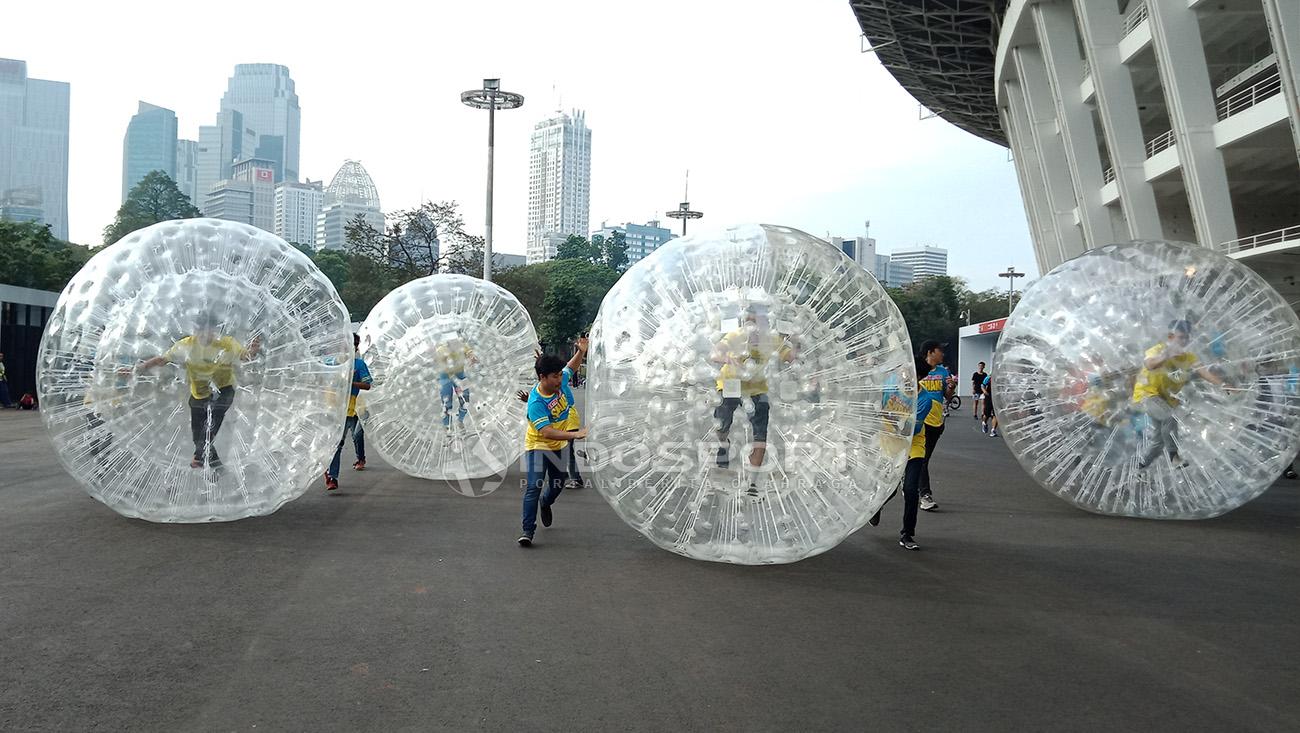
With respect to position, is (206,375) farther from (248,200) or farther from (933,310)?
(248,200)

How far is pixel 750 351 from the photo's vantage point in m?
5.93

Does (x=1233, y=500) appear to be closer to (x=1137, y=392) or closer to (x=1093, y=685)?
(x=1137, y=392)

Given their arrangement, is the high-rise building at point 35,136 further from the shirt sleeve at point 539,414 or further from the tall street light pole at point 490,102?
the shirt sleeve at point 539,414

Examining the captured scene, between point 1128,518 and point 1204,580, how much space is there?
2.59 meters

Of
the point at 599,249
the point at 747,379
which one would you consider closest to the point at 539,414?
the point at 747,379

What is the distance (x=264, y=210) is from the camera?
5221 inches

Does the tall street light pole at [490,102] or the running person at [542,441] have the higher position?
the tall street light pole at [490,102]

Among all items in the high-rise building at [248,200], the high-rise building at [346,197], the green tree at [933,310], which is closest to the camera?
the green tree at [933,310]

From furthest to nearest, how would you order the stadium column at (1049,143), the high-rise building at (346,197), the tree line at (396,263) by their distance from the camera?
the high-rise building at (346,197) < the tree line at (396,263) < the stadium column at (1049,143)

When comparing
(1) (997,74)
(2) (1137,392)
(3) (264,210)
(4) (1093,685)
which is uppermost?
(3) (264,210)

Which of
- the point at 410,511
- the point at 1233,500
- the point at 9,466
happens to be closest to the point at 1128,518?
the point at 1233,500

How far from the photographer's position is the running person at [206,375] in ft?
23.1

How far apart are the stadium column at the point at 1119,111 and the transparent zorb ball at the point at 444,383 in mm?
16277

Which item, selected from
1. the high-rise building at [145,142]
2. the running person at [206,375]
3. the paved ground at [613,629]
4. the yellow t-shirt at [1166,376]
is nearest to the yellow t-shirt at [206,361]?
the running person at [206,375]
